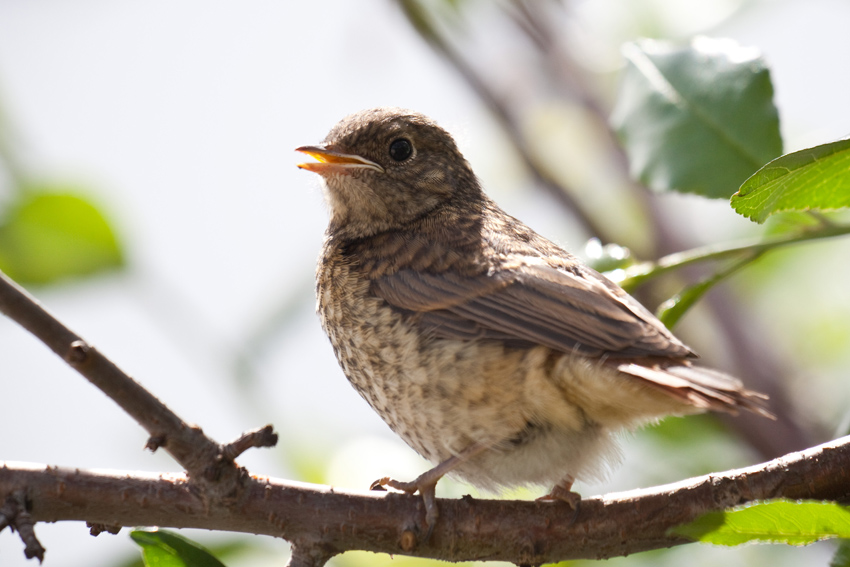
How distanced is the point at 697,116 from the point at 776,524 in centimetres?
120

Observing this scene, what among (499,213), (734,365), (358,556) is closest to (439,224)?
(499,213)

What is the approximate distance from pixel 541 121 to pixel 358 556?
2.42m

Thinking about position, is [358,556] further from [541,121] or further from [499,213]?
[541,121]

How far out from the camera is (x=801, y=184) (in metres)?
1.65

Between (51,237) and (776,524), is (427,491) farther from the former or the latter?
(51,237)

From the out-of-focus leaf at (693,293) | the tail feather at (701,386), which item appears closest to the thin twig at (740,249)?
the out-of-focus leaf at (693,293)

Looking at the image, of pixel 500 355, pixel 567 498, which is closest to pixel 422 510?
pixel 567 498

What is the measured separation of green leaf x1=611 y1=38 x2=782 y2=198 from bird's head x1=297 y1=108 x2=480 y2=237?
0.88 metres

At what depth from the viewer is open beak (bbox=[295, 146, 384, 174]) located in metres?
3.11

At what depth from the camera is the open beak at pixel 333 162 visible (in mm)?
3105

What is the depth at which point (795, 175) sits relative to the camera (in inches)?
63.3

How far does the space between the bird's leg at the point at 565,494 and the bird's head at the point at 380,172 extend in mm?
1091

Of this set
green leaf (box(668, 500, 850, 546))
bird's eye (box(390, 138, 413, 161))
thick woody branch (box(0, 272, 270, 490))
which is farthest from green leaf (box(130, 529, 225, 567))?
bird's eye (box(390, 138, 413, 161))

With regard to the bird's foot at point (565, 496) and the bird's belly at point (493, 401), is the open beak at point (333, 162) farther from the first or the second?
the bird's foot at point (565, 496)
